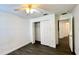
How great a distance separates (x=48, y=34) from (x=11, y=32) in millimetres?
1898

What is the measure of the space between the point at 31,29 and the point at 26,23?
20.2 inches

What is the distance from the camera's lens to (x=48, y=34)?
4.53m

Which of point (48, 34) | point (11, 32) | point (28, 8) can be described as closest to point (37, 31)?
point (48, 34)

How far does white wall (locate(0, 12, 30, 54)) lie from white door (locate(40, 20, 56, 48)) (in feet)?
3.77

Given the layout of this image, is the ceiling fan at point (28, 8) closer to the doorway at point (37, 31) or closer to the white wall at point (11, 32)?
the white wall at point (11, 32)

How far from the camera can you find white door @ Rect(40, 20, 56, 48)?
420 cm

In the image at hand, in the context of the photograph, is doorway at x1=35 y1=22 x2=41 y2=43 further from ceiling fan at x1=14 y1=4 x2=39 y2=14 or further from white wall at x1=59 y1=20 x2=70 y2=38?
ceiling fan at x1=14 y1=4 x2=39 y2=14

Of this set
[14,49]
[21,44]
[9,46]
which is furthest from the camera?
[21,44]

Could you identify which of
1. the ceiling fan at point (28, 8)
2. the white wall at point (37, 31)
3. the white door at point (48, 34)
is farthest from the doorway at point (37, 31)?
the ceiling fan at point (28, 8)

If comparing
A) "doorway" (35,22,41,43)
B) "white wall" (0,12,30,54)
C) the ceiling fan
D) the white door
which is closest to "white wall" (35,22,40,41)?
"doorway" (35,22,41,43)
